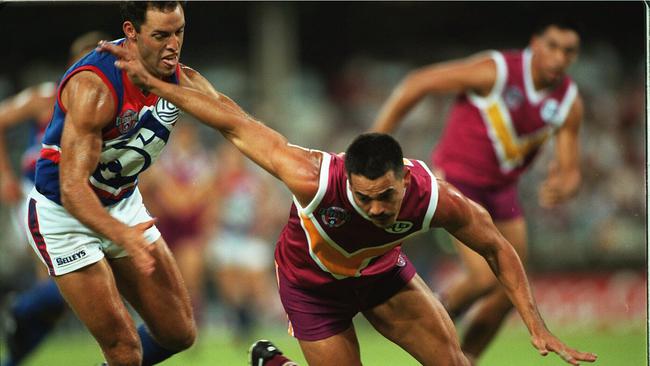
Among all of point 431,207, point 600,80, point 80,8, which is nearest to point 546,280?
point 600,80

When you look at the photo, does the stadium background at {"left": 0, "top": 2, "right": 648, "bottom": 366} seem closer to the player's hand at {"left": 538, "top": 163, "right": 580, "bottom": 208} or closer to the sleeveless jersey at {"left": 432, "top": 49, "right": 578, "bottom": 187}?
the player's hand at {"left": 538, "top": 163, "right": 580, "bottom": 208}

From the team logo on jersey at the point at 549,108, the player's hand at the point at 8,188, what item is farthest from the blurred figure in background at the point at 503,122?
the player's hand at the point at 8,188

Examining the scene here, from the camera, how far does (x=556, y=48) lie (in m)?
6.61

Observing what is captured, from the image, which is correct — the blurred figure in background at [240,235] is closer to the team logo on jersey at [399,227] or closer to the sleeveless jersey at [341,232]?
the sleeveless jersey at [341,232]

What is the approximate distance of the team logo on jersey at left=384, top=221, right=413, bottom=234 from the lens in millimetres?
4371

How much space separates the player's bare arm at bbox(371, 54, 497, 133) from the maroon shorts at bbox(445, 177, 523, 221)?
67 cm

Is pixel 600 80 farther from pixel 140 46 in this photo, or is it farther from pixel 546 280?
pixel 140 46

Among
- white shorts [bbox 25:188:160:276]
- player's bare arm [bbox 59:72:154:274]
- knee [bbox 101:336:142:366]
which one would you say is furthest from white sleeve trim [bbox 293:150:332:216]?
knee [bbox 101:336:142:366]

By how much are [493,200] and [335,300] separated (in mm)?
2402

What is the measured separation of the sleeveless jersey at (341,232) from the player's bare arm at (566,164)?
7.60 feet

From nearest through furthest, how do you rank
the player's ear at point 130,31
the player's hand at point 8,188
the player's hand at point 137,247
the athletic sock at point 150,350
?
the player's hand at point 137,247 < the player's ear at point 130,31 < the athletic sock at point 150,350 < the player's hand at point 8,188

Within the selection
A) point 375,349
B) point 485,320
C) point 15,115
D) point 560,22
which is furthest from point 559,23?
point 15,115

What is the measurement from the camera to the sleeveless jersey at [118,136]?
4.43m

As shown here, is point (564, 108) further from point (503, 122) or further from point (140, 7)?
point (140, 7)
